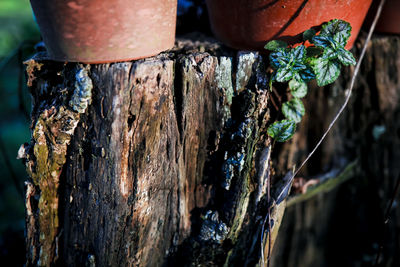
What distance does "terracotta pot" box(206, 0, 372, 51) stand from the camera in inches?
36.8

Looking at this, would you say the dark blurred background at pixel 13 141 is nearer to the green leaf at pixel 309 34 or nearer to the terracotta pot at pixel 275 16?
the terracotta pot at pixel 275 16

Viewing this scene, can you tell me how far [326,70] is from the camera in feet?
3.09

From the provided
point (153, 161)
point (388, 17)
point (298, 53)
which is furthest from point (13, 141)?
point (388, 17)

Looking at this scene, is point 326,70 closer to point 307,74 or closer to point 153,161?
point 307,74

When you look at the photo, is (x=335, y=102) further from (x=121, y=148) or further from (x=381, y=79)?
(x=121, y=148)

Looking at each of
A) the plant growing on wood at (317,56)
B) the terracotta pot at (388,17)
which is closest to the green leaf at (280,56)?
the plant growing on wood at (317,56)

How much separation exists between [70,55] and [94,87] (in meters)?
0.11

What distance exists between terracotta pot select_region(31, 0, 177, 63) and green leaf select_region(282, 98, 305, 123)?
0.53 meters

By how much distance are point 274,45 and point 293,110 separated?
0.28 meters

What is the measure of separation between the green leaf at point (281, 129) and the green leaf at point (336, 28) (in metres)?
0.31

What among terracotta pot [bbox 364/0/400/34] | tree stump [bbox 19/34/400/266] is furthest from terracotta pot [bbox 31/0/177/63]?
terracotta pot [bbox 364/0/400/34]

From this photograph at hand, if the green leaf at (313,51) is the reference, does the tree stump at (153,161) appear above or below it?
below

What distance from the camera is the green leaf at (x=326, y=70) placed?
94 cm

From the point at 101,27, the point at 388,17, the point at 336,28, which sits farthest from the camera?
the point at 388,17
